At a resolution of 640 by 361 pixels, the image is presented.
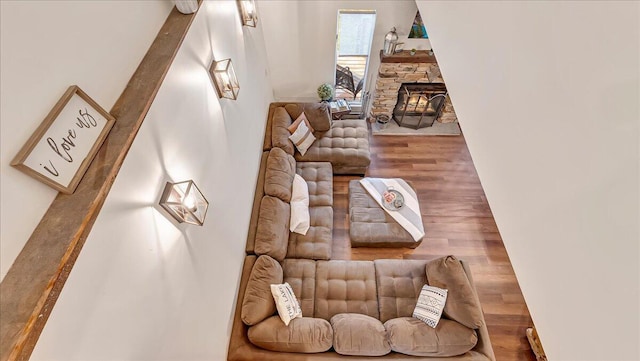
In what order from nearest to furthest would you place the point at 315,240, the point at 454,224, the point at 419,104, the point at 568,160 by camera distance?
1. the point at 568,160
2. the point at 315,240
3. the point at 454,224
4. the point at 419,104

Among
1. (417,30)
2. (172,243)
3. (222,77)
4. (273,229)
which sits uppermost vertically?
(417,30)

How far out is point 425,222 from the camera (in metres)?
3.80

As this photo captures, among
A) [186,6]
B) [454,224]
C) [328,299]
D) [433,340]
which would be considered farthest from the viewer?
[454,224]

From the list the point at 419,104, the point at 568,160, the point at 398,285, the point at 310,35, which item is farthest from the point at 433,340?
the point at 310,35

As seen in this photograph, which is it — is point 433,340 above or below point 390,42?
below

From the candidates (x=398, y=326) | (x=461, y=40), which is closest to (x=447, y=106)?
(x=461, y=40)

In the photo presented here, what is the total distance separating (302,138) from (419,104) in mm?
2281

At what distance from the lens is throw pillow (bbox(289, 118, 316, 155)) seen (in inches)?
157

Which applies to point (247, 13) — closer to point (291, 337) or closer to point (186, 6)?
point (186, 6)

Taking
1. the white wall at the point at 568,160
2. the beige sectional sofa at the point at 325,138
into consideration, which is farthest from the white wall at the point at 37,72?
the beige sectional sofa at the point at 325,138

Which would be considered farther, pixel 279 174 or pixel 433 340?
pixel 279 174

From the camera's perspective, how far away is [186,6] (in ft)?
5.53

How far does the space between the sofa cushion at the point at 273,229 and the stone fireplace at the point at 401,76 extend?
263cm

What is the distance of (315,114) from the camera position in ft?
13.7
